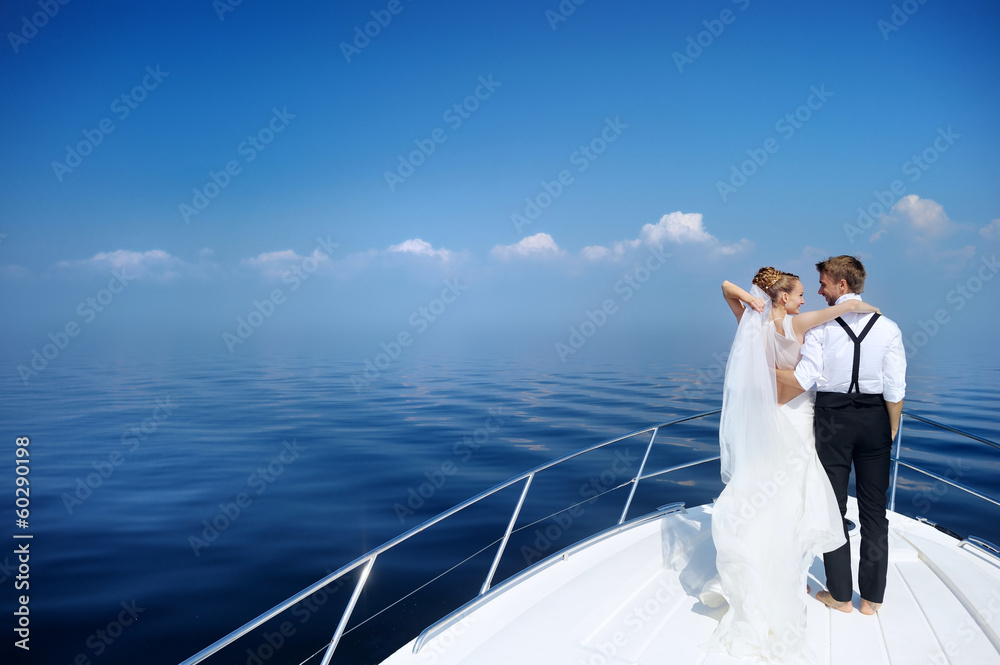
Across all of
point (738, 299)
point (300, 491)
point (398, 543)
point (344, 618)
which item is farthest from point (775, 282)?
point (300, 491)

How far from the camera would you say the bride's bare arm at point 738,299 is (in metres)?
2.42

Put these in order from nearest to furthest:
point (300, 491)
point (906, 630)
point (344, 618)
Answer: point (344, 618) < point (906, 630) < point (300, 491)

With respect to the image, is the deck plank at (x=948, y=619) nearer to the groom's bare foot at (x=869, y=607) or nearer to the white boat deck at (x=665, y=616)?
the white boat deck at (x=665, y=616)

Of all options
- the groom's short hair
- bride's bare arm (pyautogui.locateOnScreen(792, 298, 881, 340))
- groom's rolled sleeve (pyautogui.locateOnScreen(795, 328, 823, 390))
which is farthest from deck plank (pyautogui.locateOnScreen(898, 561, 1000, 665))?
the groom's short hair

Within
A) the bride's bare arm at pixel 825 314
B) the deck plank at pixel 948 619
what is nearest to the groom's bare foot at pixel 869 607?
the deck plank at pixel 948 619

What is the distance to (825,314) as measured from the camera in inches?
90.6

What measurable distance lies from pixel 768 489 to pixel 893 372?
28.9 inches

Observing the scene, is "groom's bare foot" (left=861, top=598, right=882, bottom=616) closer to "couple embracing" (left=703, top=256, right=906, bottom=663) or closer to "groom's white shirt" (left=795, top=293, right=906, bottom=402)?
"couple embracing" (left=703, top=256, right=906, bottom=663)

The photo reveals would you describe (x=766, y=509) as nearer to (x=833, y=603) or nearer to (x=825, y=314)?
(x=833, y=603)

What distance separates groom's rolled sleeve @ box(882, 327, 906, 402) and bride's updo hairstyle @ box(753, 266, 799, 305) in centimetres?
47

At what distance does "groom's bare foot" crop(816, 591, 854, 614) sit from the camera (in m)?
2.40

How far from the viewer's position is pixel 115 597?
4129 mm

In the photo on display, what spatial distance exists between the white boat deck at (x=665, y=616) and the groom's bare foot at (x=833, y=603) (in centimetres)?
3

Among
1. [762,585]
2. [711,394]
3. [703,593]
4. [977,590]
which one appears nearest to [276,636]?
[703,593]
